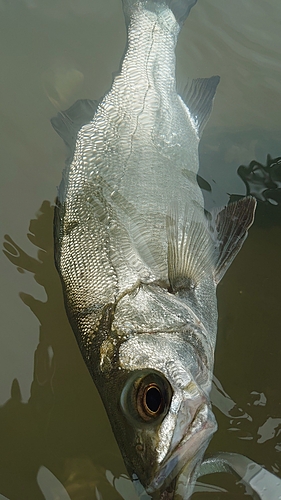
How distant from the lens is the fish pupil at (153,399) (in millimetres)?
1507

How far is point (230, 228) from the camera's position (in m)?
2.23

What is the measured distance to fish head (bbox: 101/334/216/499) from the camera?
1.44 meters

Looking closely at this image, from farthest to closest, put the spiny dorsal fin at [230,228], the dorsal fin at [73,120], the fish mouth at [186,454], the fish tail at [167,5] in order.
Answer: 1. the fish tail at [167,5]
2. the dorsal fin at [73,120]
3. the spiny dorsal fin at [230,228]
4. the fish mouth at [186,454]

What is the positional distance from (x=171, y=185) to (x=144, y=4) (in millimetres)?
1324

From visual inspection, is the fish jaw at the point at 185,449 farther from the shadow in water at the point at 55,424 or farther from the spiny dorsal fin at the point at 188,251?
the shadow in water at the point at 55,424

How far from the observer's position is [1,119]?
10.4 feet

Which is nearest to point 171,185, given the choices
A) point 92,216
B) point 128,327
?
point 92,216

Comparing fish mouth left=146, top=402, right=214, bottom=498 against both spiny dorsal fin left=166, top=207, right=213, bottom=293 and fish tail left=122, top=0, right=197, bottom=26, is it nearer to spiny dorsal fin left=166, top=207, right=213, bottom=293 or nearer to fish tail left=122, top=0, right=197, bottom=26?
spiny dorsal fin left=166, top=207, right=213, bottom=293

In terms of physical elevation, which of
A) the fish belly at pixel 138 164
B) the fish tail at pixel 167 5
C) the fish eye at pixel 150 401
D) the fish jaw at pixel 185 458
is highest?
the fish tail at pixel 167 5

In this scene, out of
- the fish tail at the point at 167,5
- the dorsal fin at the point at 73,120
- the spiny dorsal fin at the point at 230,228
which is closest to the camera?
the spiny dorsal fin at the point at 230,228

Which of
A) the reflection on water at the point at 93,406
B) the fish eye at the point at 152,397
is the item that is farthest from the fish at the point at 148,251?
the reflection on water at the point at 93,406

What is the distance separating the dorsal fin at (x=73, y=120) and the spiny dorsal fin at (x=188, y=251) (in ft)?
2.42

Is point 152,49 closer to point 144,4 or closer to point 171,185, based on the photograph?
point 144,4

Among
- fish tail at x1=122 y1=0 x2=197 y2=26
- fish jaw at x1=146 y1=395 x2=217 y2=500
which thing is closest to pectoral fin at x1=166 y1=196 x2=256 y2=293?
fish jaw at x1=146 y1=395 x2=217 y2=500
